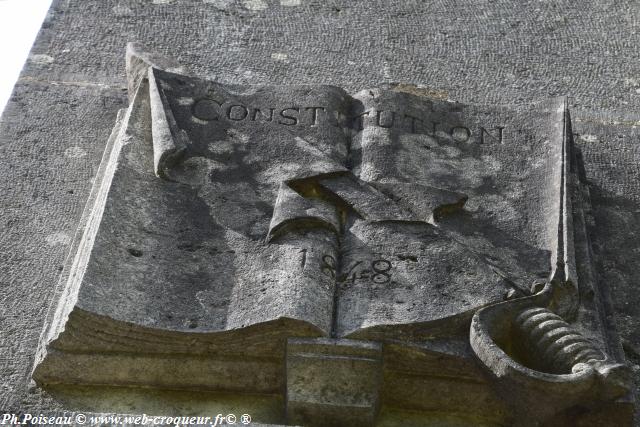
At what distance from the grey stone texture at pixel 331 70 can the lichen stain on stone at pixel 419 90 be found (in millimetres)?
12

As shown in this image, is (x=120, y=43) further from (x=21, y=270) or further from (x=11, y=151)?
(x=21, y=270)

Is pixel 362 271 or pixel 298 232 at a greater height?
pixel 298 232

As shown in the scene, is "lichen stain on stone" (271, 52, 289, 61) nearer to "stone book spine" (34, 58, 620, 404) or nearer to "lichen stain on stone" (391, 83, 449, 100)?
"lichen stain on stone" (391, 83, 449, 100)

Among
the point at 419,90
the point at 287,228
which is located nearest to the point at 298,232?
the point at 287,228

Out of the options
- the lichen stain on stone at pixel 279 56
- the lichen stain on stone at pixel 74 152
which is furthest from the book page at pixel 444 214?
the lichen stain on stone at pixel 74 152

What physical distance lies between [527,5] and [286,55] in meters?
1.14

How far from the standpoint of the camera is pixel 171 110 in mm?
3668

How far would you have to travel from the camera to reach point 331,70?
4586 mm

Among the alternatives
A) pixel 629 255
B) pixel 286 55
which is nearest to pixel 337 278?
pixel 629 255

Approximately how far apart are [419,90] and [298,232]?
1.46m

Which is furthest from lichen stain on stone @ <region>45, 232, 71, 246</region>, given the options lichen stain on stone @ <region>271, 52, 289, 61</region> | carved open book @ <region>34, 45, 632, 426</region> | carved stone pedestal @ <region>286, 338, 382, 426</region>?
lichen stain on stone @ <region>271, 52, 289, 61</region>

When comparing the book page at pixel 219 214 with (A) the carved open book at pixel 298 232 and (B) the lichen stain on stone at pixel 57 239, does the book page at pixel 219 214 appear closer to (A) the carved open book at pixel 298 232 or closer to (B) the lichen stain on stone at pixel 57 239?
(A) the carved open book at pixel 298 232

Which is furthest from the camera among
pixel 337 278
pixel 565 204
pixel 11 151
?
pixel 11 151

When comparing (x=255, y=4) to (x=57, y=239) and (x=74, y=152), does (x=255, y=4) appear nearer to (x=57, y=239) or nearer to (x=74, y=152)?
(x=74, y=152)
